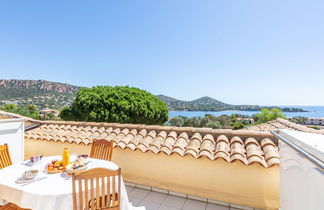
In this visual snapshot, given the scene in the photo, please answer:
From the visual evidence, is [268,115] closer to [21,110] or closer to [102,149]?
[102,149]

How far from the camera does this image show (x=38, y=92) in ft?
91.6

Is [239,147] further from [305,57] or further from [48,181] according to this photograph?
[305,57]

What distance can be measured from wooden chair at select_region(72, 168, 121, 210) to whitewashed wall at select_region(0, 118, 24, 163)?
13.8 feet

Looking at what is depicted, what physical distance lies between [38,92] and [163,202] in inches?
1326

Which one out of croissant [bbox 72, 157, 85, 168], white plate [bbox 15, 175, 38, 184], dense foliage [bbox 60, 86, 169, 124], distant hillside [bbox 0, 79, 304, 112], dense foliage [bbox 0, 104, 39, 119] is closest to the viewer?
white plate [bbox 15, 175, 38, 184]

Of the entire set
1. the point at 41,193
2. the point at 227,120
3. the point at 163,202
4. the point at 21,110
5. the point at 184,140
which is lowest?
the point at 163,202

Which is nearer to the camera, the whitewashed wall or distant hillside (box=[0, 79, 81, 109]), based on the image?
the whitewashed wall

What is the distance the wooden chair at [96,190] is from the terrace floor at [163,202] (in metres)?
1.19

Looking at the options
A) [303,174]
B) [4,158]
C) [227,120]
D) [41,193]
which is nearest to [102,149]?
[41,193]

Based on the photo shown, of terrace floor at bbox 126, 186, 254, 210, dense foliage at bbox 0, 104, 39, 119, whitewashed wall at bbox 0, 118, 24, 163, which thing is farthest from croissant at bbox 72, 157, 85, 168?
dense foliage at bbox 0, 104, 39, 119

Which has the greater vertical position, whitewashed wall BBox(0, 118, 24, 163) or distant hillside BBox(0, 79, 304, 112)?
distant hillside BBox(0, 79, 304, 112)

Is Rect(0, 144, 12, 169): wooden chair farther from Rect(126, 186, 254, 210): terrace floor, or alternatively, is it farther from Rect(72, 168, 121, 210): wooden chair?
Rect(126, 186, 254, 210): terrace floor

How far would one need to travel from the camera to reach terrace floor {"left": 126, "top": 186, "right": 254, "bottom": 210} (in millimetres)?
3021

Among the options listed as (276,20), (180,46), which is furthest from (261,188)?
(180,46)
